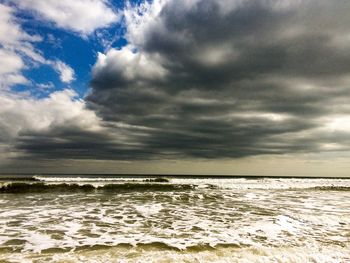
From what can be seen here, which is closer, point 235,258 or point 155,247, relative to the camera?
point 235,258

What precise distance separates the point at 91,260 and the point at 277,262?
15.4ft

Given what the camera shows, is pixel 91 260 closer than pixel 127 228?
Yes

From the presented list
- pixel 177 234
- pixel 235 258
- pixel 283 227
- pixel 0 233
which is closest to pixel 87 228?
pixel 0 233

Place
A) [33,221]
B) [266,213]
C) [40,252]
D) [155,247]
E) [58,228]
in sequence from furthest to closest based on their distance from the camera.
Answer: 1. [266,213]
2. [33,221]
3. [58,228]
4. [155,247]
5. [40,252]

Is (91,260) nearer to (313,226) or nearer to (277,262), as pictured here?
(277,262)

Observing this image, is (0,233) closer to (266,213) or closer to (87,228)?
(87,228)

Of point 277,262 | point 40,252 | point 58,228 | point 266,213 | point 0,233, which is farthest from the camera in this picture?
point 266,213

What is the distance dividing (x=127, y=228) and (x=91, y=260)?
12.7ft

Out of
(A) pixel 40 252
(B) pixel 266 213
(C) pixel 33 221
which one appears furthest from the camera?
(B) pixel 266 213

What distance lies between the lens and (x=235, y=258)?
21.5 ft

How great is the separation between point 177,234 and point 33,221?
22.7ft

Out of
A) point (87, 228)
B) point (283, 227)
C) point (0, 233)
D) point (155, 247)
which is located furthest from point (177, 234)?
point (0, 233)

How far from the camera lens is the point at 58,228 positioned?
10117 millimetres

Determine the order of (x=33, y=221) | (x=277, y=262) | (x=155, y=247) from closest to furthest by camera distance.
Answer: (x=277, y=262)
(x=155, y=247)
(x=33, y=221)
